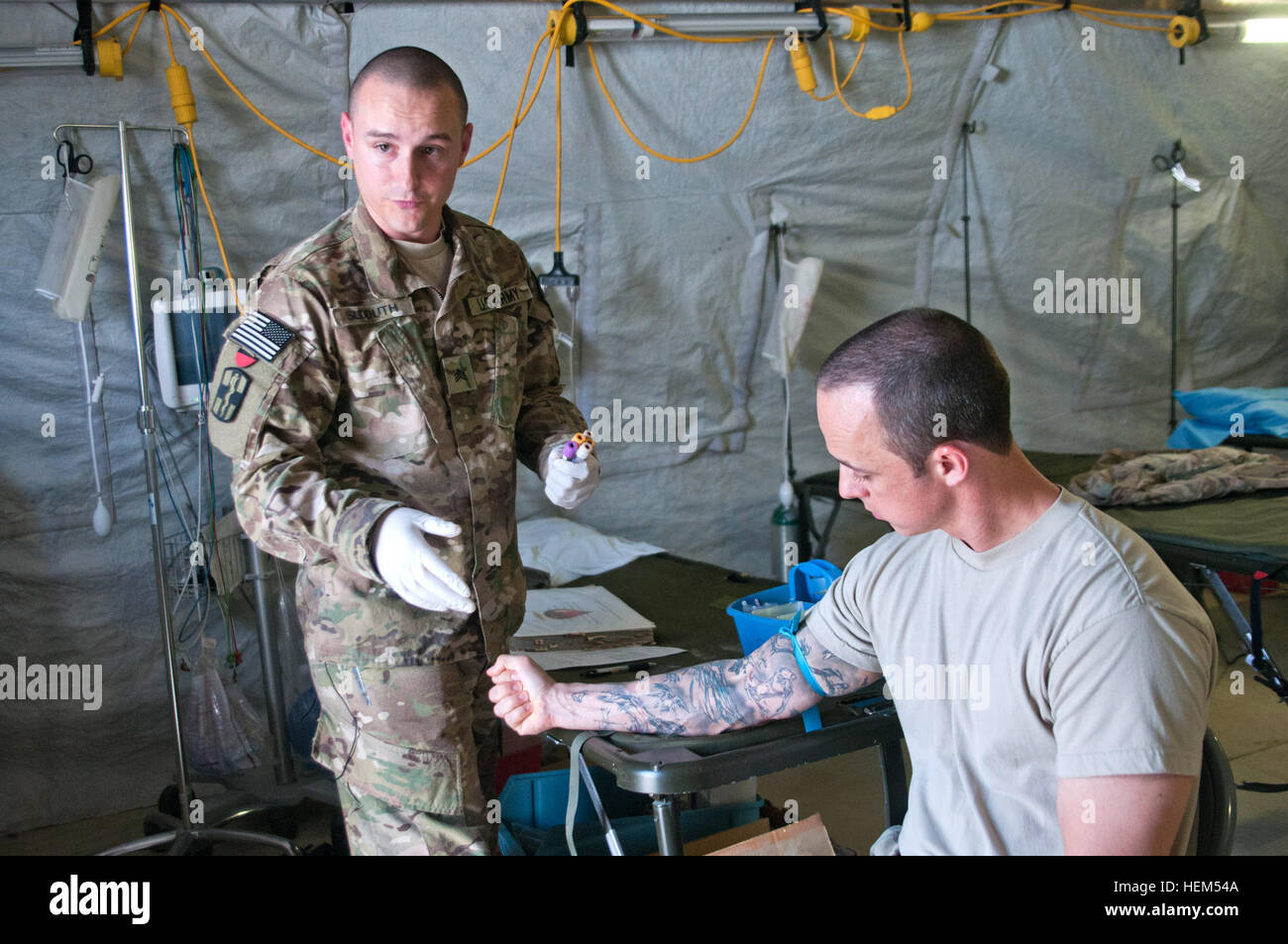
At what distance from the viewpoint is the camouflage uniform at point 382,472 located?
1.57 meters

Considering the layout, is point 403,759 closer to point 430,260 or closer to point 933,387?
point 430,260

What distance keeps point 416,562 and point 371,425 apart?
1.09 ft

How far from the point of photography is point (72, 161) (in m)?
2.81

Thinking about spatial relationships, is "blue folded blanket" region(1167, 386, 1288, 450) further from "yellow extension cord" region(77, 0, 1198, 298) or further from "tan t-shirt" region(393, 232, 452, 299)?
"tan t-shirt" region(393, 232, 452, 299)

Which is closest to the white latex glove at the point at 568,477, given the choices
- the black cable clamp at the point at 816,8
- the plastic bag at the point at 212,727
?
the plastic bag at the point at 212,727

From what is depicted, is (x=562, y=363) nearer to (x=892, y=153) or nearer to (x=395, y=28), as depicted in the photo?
(x=395, y=28)

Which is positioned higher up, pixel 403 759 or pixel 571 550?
pixel 571 550

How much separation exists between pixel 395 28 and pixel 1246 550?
99.3 inches

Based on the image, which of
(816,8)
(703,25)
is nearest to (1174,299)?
(816,8)

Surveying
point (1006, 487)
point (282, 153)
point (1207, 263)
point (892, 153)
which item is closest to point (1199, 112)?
point (1207, 263)

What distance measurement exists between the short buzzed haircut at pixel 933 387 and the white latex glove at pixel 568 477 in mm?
590

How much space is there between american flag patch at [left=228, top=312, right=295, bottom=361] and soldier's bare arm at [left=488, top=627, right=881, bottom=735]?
0.56m

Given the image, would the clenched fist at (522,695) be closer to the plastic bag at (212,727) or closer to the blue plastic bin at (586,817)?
the blue plastic bin at (586,817)

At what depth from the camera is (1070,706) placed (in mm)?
1162
